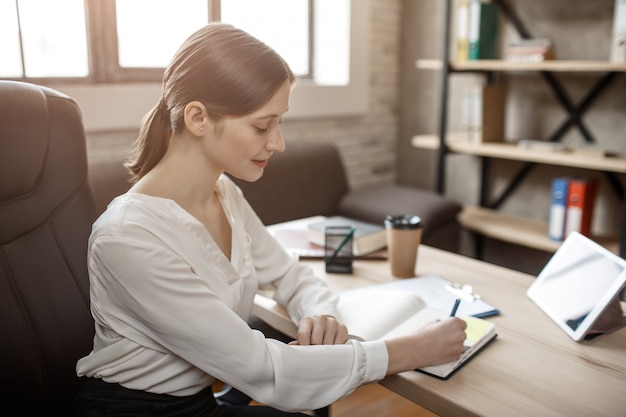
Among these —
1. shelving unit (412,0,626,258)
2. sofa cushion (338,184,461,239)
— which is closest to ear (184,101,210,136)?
sofa cushion (338,184,461,239)

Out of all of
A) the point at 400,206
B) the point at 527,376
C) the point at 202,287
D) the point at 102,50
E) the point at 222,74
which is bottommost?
the point at 400,206

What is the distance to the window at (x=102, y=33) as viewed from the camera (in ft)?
7.67

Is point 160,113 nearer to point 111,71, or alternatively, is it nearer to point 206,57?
point 206,57

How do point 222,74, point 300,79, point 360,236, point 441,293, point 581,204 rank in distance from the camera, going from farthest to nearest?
point 300,79 < point 581,204 < point 360,236 < point 441,293 < point 222,74

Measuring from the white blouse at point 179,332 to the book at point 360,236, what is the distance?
1.79 ft

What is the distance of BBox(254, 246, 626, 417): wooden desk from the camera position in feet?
2.98

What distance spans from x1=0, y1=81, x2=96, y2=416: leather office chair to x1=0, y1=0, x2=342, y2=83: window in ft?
4.38

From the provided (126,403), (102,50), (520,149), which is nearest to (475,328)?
(126,403)

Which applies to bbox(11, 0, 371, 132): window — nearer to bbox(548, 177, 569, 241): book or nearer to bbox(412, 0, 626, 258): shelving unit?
bbox(412, 0, 626, 258): shelving unit

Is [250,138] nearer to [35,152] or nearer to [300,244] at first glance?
[35,152]

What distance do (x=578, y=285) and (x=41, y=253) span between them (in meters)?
1.08

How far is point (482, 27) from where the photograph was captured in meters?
2.98

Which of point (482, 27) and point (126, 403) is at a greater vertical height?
point (482, 27)

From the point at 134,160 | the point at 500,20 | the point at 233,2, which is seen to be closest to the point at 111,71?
the point at 233,2
